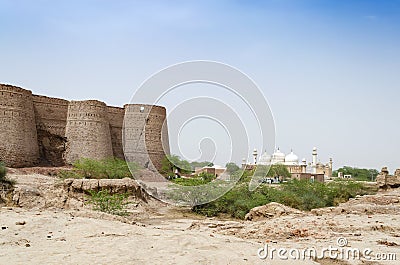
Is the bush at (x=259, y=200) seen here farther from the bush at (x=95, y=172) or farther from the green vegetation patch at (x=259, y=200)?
the bush at (x=95, y=172)

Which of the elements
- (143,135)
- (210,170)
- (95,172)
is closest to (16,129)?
(95,172)

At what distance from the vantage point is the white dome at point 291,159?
2125 inches

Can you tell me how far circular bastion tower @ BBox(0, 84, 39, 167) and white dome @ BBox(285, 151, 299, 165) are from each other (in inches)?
1381

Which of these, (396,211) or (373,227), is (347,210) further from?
(373,227)

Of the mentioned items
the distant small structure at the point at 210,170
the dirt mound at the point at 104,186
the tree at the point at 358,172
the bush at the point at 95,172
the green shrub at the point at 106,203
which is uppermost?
the tree at the point at 358,172

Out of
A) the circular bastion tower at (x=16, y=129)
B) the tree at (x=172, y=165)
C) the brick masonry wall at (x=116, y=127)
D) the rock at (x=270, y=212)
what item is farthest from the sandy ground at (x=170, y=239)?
the brick masonry wall at (x=116, y=127)

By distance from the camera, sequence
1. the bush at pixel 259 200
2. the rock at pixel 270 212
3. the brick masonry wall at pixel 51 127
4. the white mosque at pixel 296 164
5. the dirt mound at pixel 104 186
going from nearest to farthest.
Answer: the rock at pixel 270 212, the dirt mound at pixel 104 186, the bush at pixel 259 200, the brick masonry wall at pixel 51 127, the white mosque at pixel 296 164

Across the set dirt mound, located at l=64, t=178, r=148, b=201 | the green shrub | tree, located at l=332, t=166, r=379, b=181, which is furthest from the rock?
A: tree, located at l=332, t=166, r=379, b=181

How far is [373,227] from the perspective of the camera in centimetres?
980

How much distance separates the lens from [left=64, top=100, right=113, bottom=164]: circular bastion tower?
2781 cm

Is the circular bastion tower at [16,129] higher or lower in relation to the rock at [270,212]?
higher

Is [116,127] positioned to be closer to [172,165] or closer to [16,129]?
[172,165]

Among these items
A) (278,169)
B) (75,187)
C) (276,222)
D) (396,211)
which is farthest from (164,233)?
(278,169)

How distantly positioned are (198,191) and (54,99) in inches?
517
